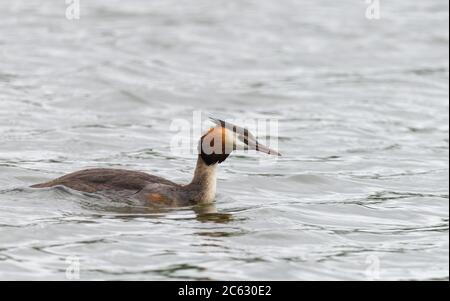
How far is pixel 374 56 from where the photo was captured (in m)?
26.9

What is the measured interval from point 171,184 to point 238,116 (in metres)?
7.81

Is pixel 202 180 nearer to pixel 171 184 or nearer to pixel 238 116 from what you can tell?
pixel 171 184

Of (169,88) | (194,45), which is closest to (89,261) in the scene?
(169,88)

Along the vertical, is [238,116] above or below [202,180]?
above

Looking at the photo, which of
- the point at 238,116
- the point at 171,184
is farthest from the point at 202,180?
the point at 238,116

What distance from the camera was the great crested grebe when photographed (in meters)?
12.7

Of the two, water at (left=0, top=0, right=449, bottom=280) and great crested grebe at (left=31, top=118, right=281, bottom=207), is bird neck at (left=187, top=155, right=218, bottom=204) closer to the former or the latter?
great crested grebe at (left=31, top=118, right=281, bottom=207)

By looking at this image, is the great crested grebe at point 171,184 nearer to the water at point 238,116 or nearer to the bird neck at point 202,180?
the bird neck at point 202,180

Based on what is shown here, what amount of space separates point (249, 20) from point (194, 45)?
2792mm

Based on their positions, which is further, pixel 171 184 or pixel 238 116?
pixel 238 116

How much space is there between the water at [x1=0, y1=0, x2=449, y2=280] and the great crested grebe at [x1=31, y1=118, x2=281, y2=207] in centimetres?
15

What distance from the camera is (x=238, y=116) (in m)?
20.8

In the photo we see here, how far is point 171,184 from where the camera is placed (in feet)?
43.0
